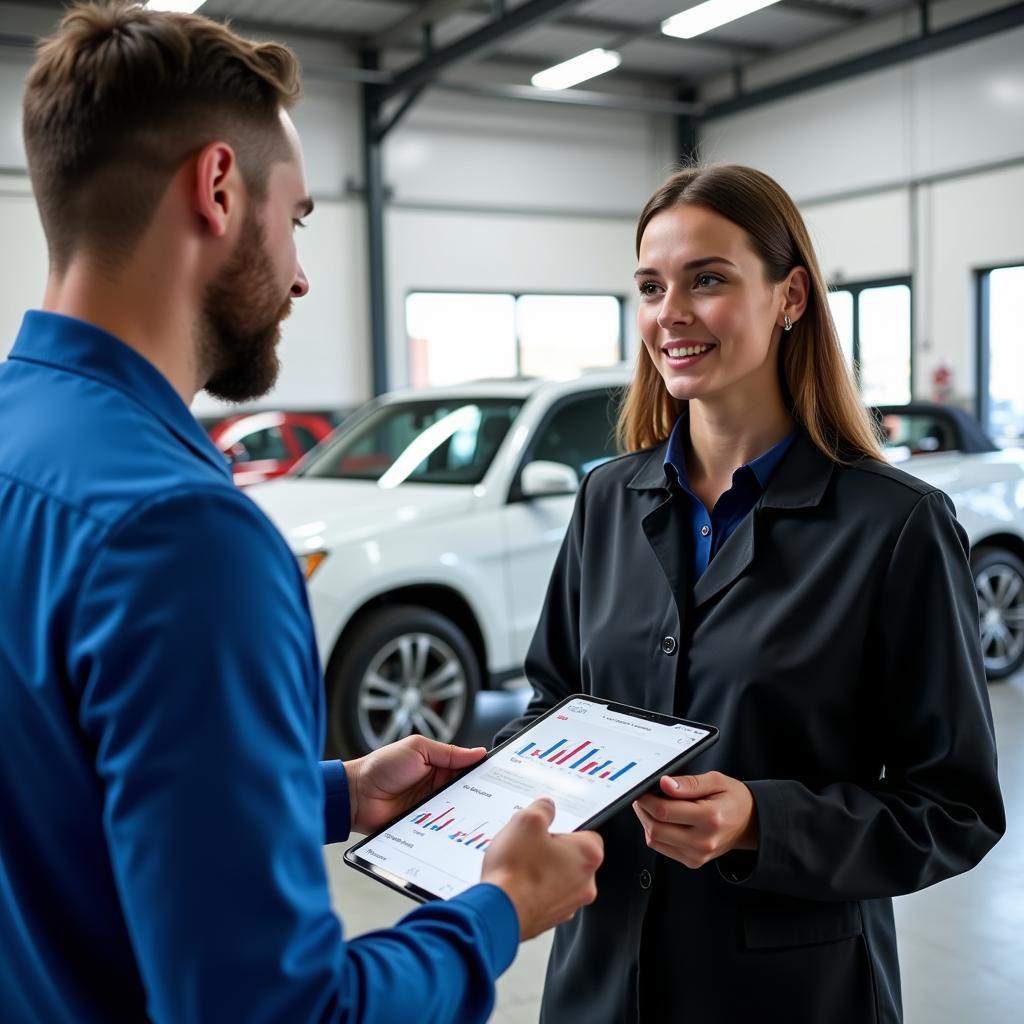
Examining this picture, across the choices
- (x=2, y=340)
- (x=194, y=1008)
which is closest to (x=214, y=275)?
(x=194, y=1008)

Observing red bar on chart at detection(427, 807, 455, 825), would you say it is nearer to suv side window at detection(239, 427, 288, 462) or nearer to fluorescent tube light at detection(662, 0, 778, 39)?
suv side window at detection(239, 427, 288, 462)

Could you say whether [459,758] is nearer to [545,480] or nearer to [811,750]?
[811,750]

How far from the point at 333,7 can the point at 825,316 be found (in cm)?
1175

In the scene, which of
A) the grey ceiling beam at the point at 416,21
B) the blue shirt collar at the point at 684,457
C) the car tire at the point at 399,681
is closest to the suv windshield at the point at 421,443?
the car tire at the point at 399,681

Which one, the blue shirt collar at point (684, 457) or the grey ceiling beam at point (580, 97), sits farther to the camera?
the grey ceiling beam at point (580, 97)

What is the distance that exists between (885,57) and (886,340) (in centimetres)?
300

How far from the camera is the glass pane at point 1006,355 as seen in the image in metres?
11.8

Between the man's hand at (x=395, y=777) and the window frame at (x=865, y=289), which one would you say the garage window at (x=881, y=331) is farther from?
the man's hand at (x=395, y=777)

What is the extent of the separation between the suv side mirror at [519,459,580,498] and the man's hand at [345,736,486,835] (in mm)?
3351

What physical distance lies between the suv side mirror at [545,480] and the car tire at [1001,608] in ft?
8.05

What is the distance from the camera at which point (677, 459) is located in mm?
1929

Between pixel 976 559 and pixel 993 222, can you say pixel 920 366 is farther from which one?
pixel 976 559

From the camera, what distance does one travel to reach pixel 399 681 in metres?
4.73

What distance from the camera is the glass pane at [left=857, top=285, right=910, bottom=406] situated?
12.9m
